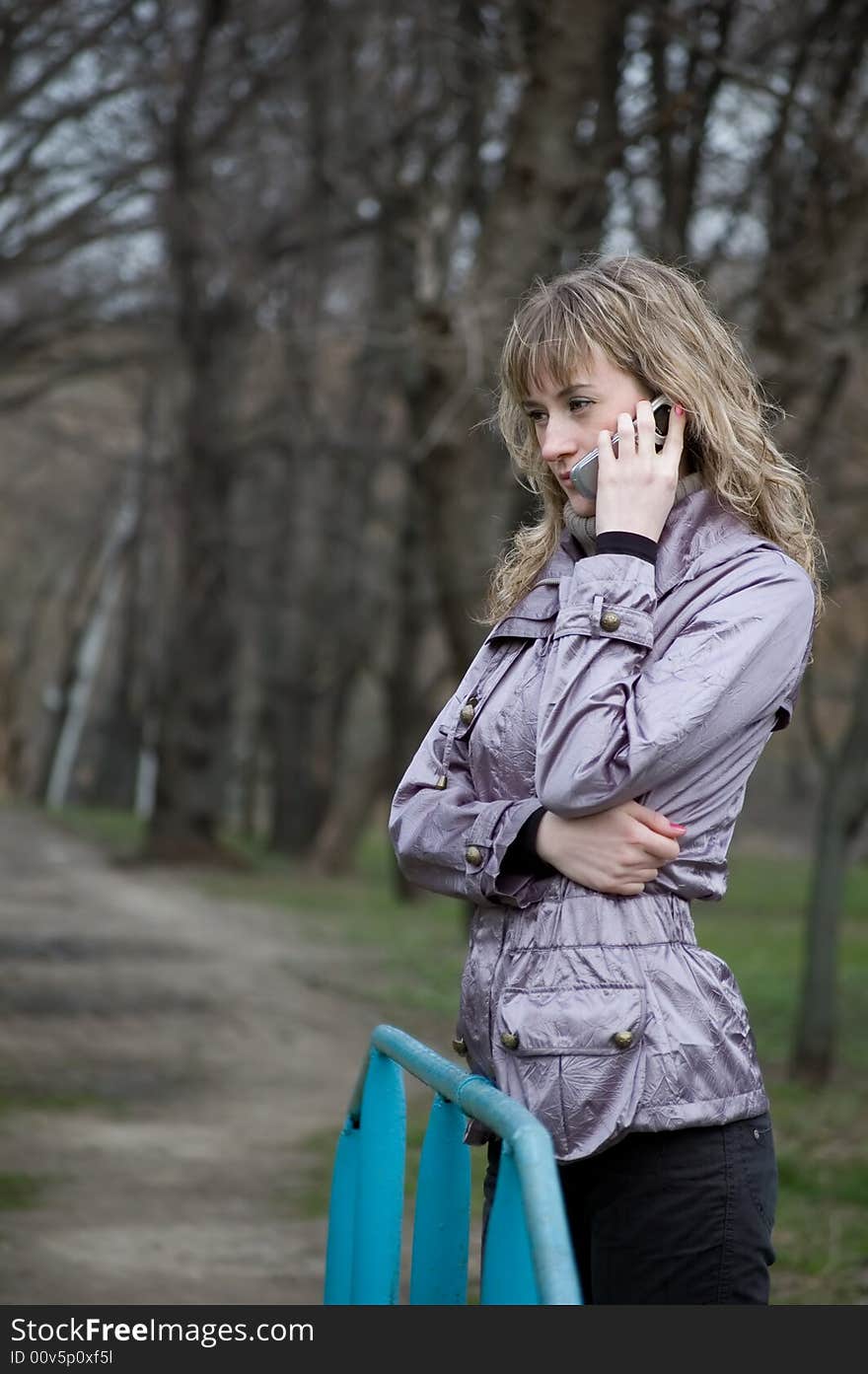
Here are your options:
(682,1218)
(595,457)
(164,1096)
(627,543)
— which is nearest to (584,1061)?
(682,1218)

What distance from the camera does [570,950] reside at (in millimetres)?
2465

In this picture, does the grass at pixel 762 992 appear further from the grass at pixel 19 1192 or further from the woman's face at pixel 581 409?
the woman's face at pixel 581 409

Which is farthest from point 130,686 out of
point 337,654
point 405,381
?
point 405,381

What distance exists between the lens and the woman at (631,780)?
2.42m

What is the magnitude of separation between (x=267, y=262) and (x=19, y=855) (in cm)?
772

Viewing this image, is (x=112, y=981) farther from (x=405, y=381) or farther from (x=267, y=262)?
(x=267, y=262)

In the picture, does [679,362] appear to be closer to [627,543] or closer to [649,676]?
[627,543]

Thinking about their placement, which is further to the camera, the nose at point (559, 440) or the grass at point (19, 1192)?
the grass at point (19, 1192)

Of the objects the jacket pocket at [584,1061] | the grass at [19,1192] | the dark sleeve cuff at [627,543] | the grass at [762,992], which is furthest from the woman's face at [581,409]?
the grass at [19,1192]

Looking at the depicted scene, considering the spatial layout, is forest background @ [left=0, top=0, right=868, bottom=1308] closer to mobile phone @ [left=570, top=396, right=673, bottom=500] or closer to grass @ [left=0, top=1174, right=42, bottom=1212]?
mobile phone @ [left=570, top=396, right=673, bottom=500]

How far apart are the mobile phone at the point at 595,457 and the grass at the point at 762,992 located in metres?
3.42

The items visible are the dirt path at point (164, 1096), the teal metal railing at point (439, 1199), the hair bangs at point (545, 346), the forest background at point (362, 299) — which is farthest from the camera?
the forest background at point (362, 299)

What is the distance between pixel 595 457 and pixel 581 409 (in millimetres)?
85

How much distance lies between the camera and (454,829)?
105 inches
